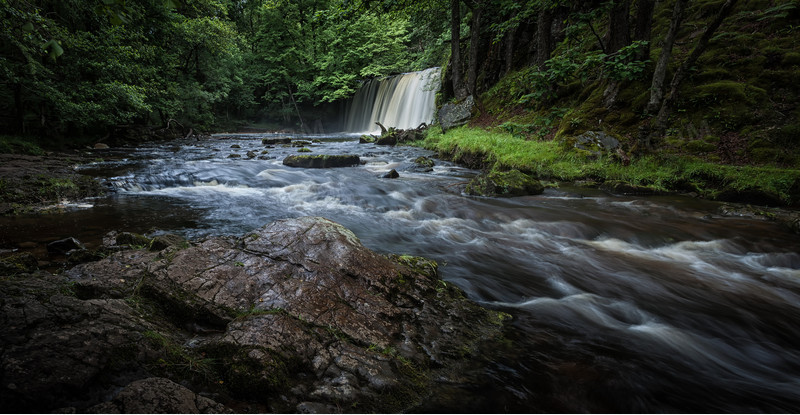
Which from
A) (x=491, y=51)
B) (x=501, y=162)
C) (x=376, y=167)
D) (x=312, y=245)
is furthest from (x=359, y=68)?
(x=312, y=245)

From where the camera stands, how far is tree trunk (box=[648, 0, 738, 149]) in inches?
240

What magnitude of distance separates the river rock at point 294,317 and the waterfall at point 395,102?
18.3 metres

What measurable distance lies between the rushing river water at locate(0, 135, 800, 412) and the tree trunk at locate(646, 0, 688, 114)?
2.34 metres

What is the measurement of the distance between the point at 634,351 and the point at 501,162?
7.62m

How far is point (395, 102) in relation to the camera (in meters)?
25.1

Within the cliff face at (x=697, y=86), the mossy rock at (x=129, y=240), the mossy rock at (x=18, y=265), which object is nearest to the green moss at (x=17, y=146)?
the mossy rock at (x=129, y=240)

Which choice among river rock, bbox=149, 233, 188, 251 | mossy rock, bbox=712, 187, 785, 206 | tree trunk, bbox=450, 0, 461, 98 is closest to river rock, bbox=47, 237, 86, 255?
river rock, bbox=149, 233, 188, 251

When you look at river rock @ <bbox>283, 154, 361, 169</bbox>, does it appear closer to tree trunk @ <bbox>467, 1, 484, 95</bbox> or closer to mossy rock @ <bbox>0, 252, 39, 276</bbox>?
tree trunk @ <bbox>467, 1, 484, 95</bbox>

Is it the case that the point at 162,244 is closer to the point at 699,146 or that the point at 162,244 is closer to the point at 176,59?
the point at 699,146

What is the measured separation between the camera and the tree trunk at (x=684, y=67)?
609 centimetres

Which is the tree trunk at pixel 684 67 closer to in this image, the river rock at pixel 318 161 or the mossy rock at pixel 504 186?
the mossy rock at pixel 504 186

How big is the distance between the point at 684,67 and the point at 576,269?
5.61 meters

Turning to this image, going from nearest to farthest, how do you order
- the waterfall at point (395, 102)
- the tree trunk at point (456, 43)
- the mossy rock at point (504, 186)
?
1. the mossy rock at point (504, 186)
2. the tree trunk at point (456, 43)
3. the waterfall at point (395, 102)

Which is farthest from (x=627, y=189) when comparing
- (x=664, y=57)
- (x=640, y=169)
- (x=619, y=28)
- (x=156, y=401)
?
(x=156, y=401)
